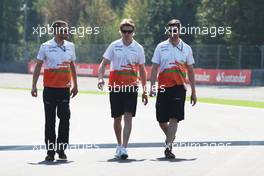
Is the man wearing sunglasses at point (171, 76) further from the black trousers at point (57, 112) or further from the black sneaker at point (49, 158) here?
the black sneaker at point (49, 158)

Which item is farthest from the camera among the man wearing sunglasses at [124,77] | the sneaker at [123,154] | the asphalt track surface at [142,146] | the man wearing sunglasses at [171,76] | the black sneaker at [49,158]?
the man wearing sunglasses at [171,76]

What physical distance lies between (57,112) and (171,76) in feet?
5.24

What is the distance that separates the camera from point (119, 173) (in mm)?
8883

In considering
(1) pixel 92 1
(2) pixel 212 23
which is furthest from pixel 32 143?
(1) pixel 92 1

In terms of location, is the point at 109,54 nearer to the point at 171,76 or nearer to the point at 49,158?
the point at 171,76

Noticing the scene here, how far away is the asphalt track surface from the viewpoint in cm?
925

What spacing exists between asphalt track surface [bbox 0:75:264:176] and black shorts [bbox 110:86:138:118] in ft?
2.05

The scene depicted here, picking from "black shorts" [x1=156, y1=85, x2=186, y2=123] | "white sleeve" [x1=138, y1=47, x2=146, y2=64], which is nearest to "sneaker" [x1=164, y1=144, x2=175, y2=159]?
"black shorts" [x1=156, y1=85, x2=186, y2=123]

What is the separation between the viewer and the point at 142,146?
1188cm

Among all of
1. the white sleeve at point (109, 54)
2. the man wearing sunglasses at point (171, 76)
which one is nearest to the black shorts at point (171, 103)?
the man wearing sunglasses at point (171, 76)

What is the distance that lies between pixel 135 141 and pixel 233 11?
44.2 meters

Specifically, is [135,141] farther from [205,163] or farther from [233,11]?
[233,11]

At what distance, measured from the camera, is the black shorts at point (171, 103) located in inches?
417

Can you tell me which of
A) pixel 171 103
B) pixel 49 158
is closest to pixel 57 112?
pixel 49 158
